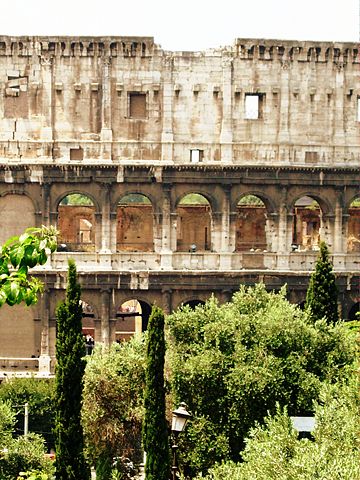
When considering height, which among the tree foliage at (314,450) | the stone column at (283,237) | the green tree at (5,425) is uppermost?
the stone column at (283,237)

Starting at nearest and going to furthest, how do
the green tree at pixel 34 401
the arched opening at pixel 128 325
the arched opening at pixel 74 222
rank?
the green tree at pixel 34 401, the arched opening at pixel 74 222, the arched opening at pixel 128 325

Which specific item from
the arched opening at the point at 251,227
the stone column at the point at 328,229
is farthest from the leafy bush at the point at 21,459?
the arched opening at the point at 251,227

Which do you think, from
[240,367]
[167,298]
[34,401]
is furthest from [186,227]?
[240,367]

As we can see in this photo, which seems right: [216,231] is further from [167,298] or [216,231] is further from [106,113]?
[106,113]

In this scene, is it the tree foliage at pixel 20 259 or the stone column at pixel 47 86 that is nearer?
the tree foliage at pixel 20 259

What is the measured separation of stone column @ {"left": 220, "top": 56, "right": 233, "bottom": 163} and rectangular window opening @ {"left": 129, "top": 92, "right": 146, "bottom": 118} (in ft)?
9.81

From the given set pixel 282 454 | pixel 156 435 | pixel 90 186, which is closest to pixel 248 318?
pixel 156 435

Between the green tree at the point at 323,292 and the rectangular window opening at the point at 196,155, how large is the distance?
27.9 feet

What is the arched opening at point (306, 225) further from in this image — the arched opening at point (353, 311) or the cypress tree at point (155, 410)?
the cypress tree at point (155, 410)

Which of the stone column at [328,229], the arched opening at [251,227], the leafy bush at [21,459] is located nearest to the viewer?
the leafy bush at [21,459]

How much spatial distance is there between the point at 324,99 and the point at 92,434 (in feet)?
62.3

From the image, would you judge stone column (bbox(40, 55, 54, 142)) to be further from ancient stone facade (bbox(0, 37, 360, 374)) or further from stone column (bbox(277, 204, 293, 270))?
stone column (bbox(277, 204, 293, 270))

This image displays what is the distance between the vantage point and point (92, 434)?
34156 millimetres

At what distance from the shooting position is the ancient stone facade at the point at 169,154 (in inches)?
1820
